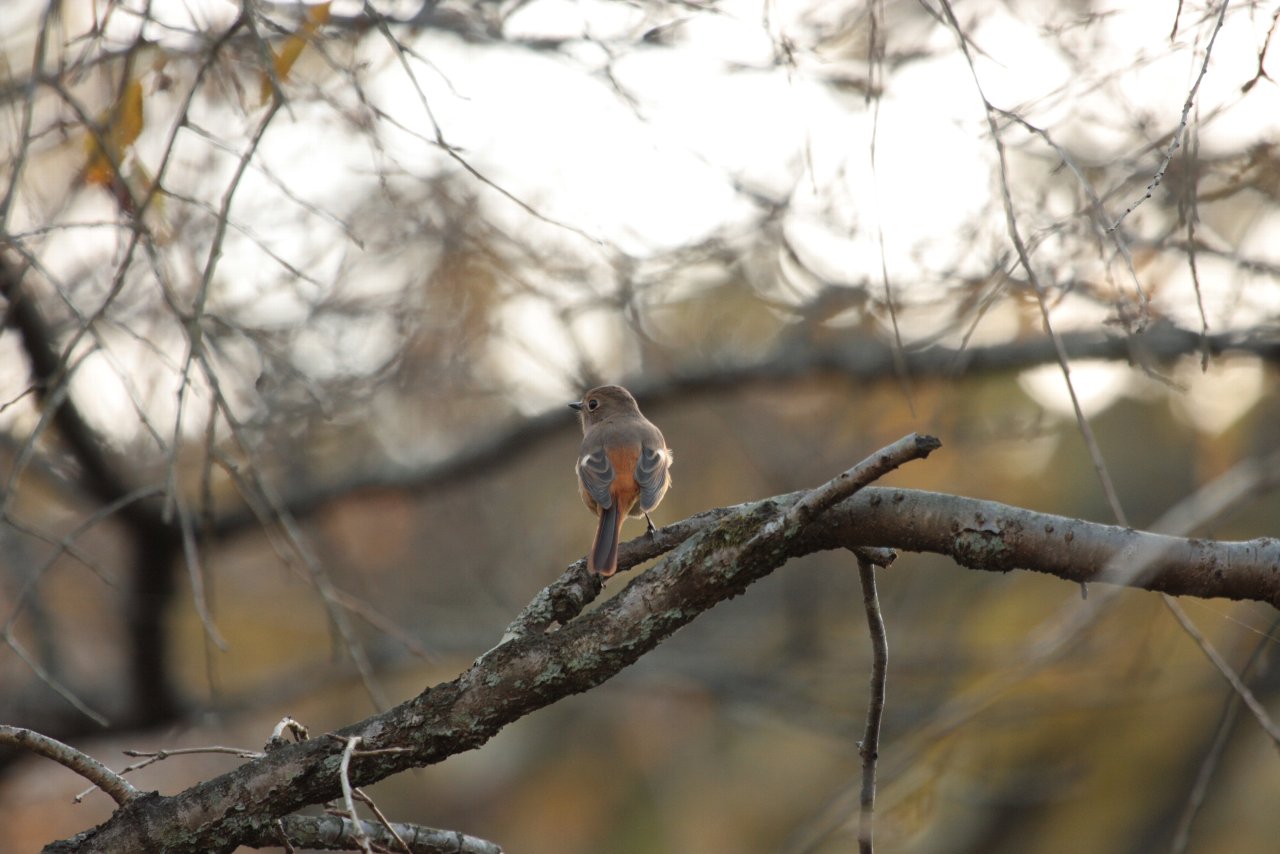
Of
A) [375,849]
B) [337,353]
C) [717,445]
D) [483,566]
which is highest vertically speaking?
[717,445]

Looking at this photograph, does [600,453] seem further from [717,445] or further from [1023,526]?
[717,445]

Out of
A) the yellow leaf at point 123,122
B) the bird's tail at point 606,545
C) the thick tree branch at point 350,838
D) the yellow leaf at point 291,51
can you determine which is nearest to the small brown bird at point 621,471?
the bird's tail at point 606,545

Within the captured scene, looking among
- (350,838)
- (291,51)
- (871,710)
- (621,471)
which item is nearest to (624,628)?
(871,710)

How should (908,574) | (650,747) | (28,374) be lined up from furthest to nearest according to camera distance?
(650,747)
(908,574)
(28,374)

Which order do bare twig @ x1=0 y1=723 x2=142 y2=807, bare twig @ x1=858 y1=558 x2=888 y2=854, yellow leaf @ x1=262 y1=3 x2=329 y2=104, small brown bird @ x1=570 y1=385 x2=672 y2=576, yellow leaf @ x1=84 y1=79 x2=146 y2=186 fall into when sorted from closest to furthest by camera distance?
bare twig @ x1=0 y1=723 x2=142 y2=807 < bare twig @ x1=858 y1=558 x2=888 y2=854 < yellow leaf @ x1=84 y1=79 x2=146 y2=186 < yellow leaf @ x1=262 y1=3 x2=329 y2=104 < small brown bird @ x1=570 y1=385 x2=672 y2=576

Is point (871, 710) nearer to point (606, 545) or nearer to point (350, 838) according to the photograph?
point (350, 838)

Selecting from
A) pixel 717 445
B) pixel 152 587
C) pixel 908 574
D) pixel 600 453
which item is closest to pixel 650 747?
pixel 717 445

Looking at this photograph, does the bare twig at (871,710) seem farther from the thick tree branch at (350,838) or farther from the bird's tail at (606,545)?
the thick tree branch at (350,838)

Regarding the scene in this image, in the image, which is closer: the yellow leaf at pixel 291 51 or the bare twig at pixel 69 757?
the bare twig at pixel 69 757

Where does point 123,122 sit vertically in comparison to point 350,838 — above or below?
above

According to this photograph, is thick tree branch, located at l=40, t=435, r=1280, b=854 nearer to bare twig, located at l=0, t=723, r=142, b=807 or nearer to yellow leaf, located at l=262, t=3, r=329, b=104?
bare twig, located at l=0, t=723, r=142, b=807

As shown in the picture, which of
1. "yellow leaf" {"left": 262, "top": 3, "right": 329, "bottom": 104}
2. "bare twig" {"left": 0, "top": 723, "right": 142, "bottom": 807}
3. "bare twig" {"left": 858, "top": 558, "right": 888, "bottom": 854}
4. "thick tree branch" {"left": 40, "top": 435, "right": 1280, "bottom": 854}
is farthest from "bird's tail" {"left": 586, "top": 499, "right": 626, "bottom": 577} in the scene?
"yellow leaf" {"left": 262, "top": 3, "right": 329, "bottom": 104}

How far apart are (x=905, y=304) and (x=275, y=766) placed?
4.04 m

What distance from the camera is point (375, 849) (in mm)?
2488
